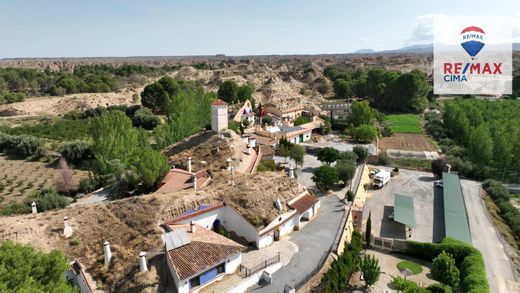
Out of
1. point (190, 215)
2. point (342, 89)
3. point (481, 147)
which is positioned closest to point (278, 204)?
point (190, 215)

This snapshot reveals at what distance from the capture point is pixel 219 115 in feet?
141

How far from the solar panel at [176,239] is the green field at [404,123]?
5820cm

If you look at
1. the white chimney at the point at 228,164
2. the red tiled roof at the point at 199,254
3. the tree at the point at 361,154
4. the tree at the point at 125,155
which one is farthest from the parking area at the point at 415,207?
the tree at the point at 125,155

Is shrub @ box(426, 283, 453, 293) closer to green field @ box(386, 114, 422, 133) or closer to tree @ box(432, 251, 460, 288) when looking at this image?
tree @ box(432, 251, 460, 288)

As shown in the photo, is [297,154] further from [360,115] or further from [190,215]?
[360,115]

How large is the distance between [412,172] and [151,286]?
1460 inches

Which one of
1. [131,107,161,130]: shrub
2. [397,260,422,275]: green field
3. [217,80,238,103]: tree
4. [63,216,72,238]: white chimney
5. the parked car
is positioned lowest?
[397,260,422,275]: green field

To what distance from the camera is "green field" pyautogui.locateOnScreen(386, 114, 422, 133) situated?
226ft

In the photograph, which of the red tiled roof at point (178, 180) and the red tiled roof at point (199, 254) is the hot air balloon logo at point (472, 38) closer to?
the red tiled roof at point (178, 180)

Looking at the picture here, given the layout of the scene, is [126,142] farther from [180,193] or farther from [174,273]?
[174,273]

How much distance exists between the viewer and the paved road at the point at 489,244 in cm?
2297

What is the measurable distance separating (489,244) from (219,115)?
31105mm

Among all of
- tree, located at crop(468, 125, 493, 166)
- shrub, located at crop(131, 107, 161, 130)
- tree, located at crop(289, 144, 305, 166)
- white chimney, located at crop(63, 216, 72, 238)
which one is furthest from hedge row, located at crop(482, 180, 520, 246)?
shrub, located at crop(131, 107, 161, 130)

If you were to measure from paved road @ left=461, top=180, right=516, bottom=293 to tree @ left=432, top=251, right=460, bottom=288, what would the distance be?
147 inches
